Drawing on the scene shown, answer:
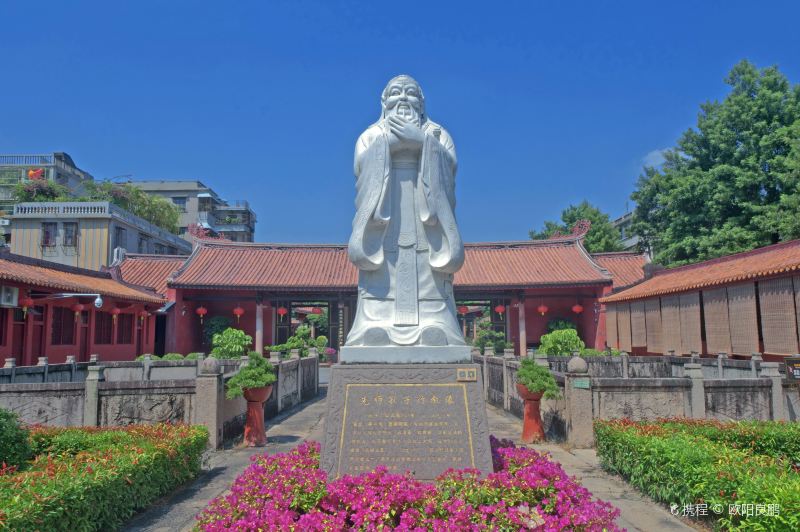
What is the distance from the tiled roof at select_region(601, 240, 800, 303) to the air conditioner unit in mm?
18566

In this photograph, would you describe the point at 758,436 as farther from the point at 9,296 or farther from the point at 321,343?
the point at 321,343

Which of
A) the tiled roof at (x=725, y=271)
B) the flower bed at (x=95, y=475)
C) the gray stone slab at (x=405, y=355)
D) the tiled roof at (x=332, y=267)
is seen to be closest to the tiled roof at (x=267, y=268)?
the tiled roof at (x=332, y=267)

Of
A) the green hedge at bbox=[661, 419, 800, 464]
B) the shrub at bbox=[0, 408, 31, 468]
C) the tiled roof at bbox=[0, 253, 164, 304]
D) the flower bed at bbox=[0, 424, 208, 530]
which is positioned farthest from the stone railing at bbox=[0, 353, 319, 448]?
the green hedge at bbox=[661, 419, 800, 464]

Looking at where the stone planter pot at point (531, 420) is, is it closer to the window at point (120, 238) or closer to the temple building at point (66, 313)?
the temple building at point (66, 313)

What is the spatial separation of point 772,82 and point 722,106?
69.0 inches

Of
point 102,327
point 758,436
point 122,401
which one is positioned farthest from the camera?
point 102,327

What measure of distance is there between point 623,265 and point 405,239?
2550 centimetres

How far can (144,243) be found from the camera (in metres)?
32.8

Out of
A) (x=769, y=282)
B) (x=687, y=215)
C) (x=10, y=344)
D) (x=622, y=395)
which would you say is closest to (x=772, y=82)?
(x=687, y=215)

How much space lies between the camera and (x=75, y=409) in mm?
8953

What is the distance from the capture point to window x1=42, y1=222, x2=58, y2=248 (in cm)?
2808

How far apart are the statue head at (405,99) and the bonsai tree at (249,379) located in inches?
195

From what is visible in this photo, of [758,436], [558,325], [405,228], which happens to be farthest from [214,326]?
[758,436]

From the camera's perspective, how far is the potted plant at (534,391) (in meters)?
9.10
